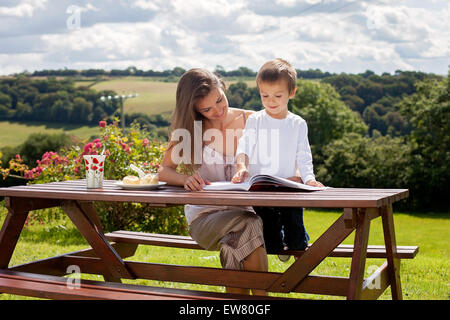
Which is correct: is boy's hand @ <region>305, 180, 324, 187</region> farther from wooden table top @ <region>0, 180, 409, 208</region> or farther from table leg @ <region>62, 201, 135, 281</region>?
table leg @ <region>62, 201, 135, 281</region>

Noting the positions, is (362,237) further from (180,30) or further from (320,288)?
(180,30)

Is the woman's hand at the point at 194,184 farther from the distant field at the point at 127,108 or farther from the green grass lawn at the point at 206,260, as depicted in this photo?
the distant field at the point at 127,108

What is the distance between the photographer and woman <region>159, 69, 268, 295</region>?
250 centimetres

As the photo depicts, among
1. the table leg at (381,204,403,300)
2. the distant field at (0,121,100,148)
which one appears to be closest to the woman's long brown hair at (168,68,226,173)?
the table leg at (381,204,403,300)

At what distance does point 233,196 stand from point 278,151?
0.70m

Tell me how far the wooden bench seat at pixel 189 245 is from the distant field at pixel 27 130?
29.2 meters

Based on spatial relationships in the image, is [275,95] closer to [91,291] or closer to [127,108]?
[91,291]

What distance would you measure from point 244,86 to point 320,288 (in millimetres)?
18951

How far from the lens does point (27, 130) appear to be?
34594 millimetres

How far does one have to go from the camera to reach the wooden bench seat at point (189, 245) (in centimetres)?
276

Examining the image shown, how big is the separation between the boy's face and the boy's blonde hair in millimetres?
19

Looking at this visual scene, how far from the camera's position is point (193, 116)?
9.33 feet

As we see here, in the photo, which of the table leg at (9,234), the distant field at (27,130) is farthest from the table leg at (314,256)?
the distant field at (27,130)
